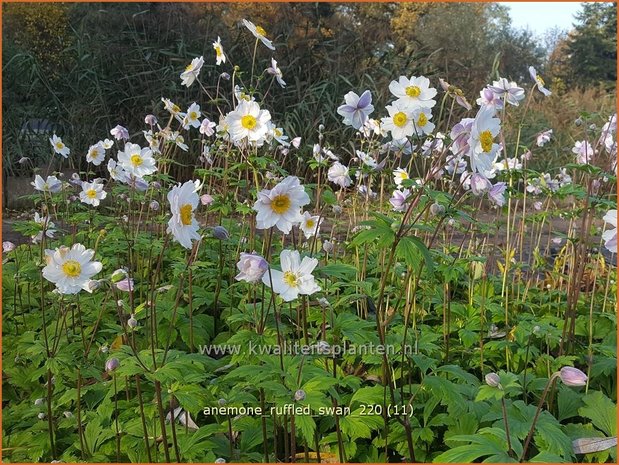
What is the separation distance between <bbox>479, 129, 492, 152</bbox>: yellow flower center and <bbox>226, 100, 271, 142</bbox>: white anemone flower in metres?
0.95

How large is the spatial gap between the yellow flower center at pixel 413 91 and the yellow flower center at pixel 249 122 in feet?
2.14

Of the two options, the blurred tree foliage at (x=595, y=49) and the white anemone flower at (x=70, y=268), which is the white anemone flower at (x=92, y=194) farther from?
the blurred tree foliage at (x=595, y=49)

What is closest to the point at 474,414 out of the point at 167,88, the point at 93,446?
the point at 93,446

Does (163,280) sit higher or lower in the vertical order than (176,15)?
lower

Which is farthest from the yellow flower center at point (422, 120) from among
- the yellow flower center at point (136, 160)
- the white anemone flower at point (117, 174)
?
the white anemone flower at point (117, 174)

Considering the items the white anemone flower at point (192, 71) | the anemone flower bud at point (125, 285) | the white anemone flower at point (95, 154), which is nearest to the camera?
the anemone flower bud at point (125, 285)

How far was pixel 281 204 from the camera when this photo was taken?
1950 mm

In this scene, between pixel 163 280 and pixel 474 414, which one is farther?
pixel 163 280

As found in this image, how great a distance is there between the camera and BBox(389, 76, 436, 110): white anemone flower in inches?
91.4

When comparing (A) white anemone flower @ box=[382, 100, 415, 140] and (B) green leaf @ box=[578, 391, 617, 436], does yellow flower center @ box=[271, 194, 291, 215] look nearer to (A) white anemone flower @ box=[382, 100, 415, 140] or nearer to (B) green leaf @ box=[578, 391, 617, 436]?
(A) white anemone flower @ box=[382, 100, 415, 140]

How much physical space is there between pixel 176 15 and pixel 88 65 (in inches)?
59.1

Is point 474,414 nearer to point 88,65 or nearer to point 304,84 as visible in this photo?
point 304,84

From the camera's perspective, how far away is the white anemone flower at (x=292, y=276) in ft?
6.30

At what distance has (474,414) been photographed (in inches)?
77.5
